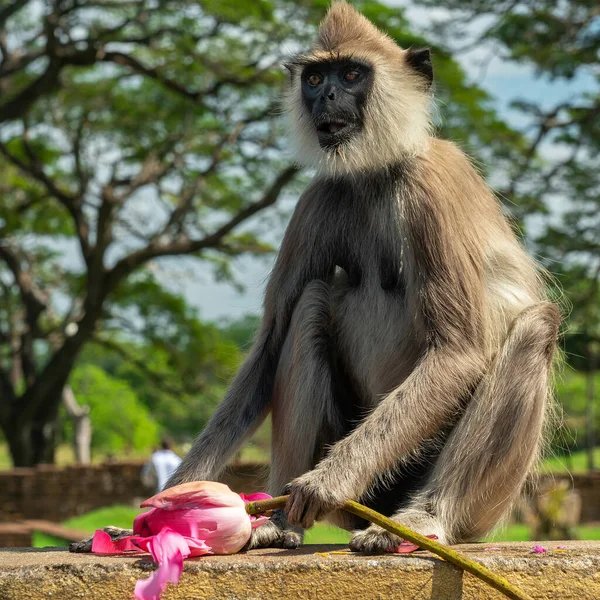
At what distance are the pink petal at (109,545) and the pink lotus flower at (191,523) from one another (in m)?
0.15

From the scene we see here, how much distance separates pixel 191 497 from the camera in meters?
2.57

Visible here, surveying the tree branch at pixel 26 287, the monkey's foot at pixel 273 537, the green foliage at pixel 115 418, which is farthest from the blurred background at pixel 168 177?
the green foliage at pixel 115 418

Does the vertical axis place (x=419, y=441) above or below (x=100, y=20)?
below

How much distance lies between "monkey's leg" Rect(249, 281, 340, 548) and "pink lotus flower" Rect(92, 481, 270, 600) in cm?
62

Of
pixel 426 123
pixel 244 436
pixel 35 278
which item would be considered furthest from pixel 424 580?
pixel 35 278

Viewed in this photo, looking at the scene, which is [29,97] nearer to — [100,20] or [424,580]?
[100,20]

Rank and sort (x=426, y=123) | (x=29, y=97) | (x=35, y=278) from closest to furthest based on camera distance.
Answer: (x=426, y=123)
(x=29, y=97)
(x=35, y=278)

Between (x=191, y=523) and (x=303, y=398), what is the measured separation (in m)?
0.94

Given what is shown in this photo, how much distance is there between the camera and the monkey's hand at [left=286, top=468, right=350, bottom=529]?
9.46 feet

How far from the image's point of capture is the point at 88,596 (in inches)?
103

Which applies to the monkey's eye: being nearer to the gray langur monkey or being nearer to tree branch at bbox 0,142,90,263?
the gray langur monkey

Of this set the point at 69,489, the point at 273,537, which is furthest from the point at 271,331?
the point at 69,489

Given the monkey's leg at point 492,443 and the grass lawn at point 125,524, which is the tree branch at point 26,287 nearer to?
the grass lawn at point 125,524

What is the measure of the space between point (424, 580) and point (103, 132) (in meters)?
17.0
